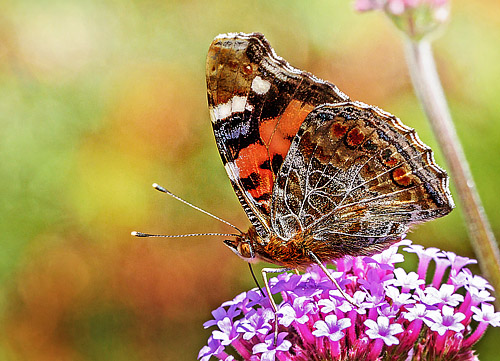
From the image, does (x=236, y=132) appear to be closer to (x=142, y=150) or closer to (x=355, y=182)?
(x=355, y=182)

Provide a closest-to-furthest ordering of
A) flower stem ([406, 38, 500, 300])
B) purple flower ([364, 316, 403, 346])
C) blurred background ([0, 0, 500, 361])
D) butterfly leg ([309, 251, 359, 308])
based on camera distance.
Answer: purple flower ([364, 316, 403, 346]) < butterfly leg ([309, 251, 359, 308]) < flower stem ([406, 38, 500, 300]) < blurred background ([0, 0, 500, 361])

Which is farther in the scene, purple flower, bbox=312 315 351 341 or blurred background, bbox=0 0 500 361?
blurred background, bbox=0 0 500 361

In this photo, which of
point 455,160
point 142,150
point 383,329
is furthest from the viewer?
point 142,150

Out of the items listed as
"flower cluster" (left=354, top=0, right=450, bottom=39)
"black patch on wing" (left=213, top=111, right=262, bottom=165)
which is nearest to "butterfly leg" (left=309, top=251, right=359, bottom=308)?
"black patch on wing" (left=213, top=111, right=262, bottom=165)

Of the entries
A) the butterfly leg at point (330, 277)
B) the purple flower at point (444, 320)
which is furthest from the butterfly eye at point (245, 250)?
the purple flower at point (444, 320)

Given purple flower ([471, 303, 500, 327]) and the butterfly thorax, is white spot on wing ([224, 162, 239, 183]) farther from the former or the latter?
purple flower ([471, 303, 500, 327])

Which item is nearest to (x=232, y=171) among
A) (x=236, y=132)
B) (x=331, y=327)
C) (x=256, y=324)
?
(x=236, y=132)

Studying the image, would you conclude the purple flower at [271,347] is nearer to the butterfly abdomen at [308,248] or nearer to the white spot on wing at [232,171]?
the butterfly abdomen at [308,248]
